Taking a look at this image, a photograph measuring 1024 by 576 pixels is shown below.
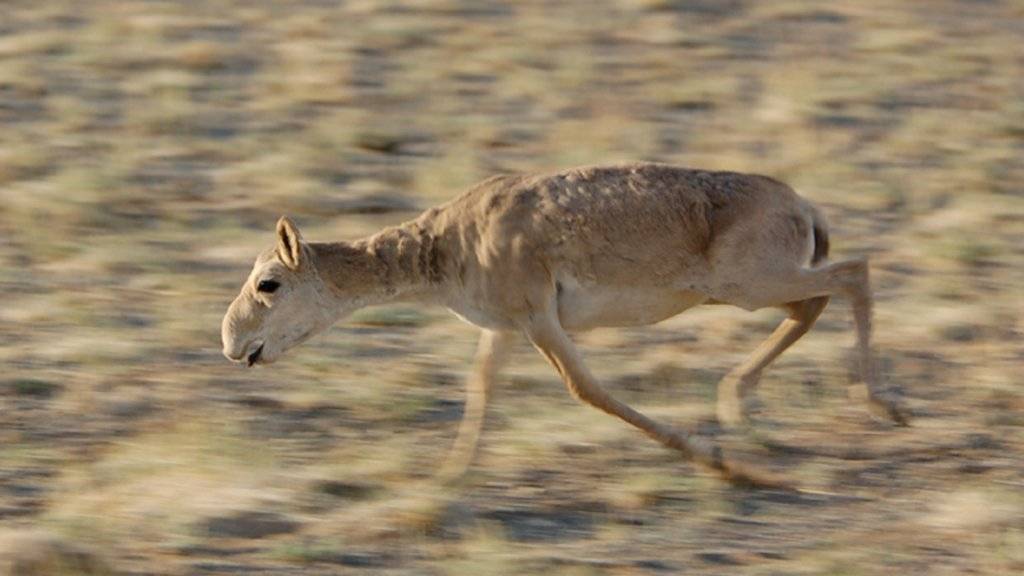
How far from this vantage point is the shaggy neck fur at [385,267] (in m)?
10.2

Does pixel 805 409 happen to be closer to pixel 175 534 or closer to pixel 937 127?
pixel 175 534

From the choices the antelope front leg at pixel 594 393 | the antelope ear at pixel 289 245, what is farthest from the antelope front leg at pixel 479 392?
the antelope ear at pixel 289 245

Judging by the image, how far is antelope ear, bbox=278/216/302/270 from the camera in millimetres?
10031

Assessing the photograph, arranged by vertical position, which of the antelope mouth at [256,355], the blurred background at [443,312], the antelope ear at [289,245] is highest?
the antelope ear at [289,245]

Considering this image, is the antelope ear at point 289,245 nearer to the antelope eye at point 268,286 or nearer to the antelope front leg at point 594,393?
the antelope eye at point 268,286

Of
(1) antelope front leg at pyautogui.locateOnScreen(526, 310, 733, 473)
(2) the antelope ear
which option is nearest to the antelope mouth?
(2) the antelope ear

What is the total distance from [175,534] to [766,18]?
13591mm

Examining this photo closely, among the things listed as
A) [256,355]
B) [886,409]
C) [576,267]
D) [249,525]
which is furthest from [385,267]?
[886,409]

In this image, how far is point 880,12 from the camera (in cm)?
2181

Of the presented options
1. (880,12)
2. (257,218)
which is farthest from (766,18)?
(257,218)

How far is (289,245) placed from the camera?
1012 centimetres

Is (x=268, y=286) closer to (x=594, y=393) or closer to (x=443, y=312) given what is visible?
(x=594, y=393)

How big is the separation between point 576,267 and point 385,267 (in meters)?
0.97

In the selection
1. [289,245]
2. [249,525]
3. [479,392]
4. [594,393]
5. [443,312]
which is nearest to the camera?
[249,525]
